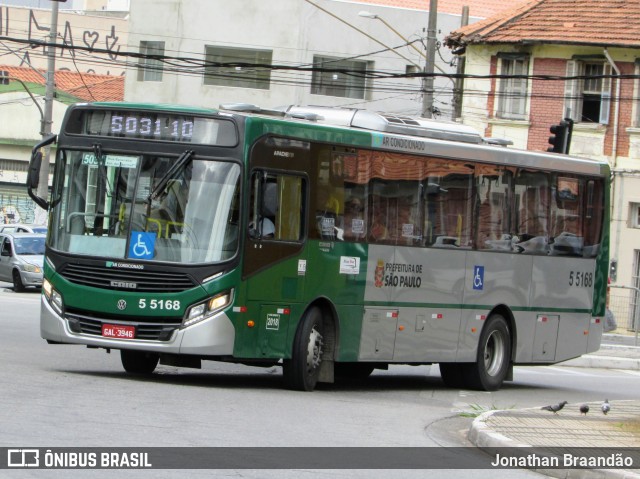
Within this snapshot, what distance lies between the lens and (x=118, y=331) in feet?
45.9

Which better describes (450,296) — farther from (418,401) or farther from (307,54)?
(307,54)

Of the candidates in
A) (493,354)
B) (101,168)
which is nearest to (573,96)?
(493,354)

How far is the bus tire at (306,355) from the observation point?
1468 centimetres

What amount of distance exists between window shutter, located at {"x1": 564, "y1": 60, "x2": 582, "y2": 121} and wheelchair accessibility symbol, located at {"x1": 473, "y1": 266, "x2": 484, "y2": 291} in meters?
20.9

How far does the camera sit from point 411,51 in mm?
54688

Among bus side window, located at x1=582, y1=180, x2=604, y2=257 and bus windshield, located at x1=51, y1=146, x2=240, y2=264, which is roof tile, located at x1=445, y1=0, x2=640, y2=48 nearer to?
bus side window, located at x1=582, y1=180, x2=604, y2=257

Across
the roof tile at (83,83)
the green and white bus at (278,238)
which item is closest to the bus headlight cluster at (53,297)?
the green and white bus at (278,238)

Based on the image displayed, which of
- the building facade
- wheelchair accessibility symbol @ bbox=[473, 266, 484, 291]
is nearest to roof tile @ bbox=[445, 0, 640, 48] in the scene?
the building facade

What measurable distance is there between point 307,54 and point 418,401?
37.5 metres

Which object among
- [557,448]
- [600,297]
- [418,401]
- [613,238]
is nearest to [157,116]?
[418,401]

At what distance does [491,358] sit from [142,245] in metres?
6.10

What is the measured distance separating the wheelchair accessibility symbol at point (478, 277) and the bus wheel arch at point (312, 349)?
9.15 feet

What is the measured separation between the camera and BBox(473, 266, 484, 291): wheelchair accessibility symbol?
17359 millimetres

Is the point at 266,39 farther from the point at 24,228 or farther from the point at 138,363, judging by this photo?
the point at 138,363
